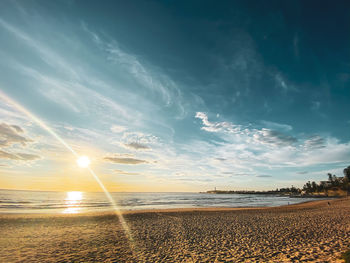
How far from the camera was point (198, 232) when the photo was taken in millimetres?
14734

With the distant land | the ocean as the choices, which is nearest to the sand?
the ocean

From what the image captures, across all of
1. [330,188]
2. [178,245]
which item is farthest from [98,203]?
[330,188]

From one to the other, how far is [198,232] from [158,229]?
364 centimetres

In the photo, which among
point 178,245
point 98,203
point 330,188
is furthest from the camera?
point 330,188

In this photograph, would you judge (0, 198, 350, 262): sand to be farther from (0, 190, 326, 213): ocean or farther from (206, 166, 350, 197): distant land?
(206, 166, 350, 197): distant land

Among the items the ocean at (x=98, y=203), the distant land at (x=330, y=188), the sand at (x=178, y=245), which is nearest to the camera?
the sand at (x=178, y=245)

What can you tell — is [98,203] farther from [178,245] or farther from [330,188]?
[330,188]

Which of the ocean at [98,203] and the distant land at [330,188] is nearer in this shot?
the ocean at [98,203]

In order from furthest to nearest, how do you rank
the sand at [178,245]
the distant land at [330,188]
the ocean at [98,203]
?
the distant land at [330,188], the ocean at [98,203], the sand at [178,245]

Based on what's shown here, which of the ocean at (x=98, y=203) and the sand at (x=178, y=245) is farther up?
the sand at (x=178, y=245)

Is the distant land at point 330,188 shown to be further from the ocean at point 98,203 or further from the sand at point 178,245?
the sand at point 178,245

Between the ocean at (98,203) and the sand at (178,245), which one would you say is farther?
the ocean at (98,203)

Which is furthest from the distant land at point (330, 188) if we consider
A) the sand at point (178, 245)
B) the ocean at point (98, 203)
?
the sand at point (178, 245)

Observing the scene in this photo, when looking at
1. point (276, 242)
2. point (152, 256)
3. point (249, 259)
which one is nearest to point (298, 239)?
point (276, 242)
